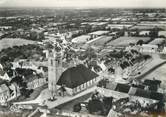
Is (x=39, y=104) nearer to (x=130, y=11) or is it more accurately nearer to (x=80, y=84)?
(x=80, y=84)

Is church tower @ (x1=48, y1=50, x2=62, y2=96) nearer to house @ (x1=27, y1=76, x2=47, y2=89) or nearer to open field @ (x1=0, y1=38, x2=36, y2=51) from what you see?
house @ (x1=27, y1=76, x2=47, y2=89)

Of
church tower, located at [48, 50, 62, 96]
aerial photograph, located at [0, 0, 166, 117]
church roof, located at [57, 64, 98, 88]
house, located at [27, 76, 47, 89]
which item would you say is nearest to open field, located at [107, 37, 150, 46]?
aerial photograph, located at [0, 0, 166, 117]

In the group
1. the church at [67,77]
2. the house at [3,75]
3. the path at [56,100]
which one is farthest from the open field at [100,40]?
the house at [3,75]

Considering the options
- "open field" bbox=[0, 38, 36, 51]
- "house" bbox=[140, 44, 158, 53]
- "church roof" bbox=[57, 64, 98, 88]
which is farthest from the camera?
"open field" bbox=[0, 38, 36, 51]

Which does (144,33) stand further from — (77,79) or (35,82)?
(35,82)

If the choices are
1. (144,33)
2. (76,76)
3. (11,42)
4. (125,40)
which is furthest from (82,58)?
(11,42)

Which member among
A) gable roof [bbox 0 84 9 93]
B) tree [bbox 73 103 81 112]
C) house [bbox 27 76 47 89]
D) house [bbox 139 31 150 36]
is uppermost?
house [bbox 139 31 150 36]

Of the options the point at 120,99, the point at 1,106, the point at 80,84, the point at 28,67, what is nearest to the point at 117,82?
the point at 120,99

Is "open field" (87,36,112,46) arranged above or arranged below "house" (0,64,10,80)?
above

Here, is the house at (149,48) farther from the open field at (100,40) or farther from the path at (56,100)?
the path at (56,100)

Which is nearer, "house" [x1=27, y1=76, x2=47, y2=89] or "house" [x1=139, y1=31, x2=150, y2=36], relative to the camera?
"house" [x1=139, y1=31, x2=150, y2=36]
